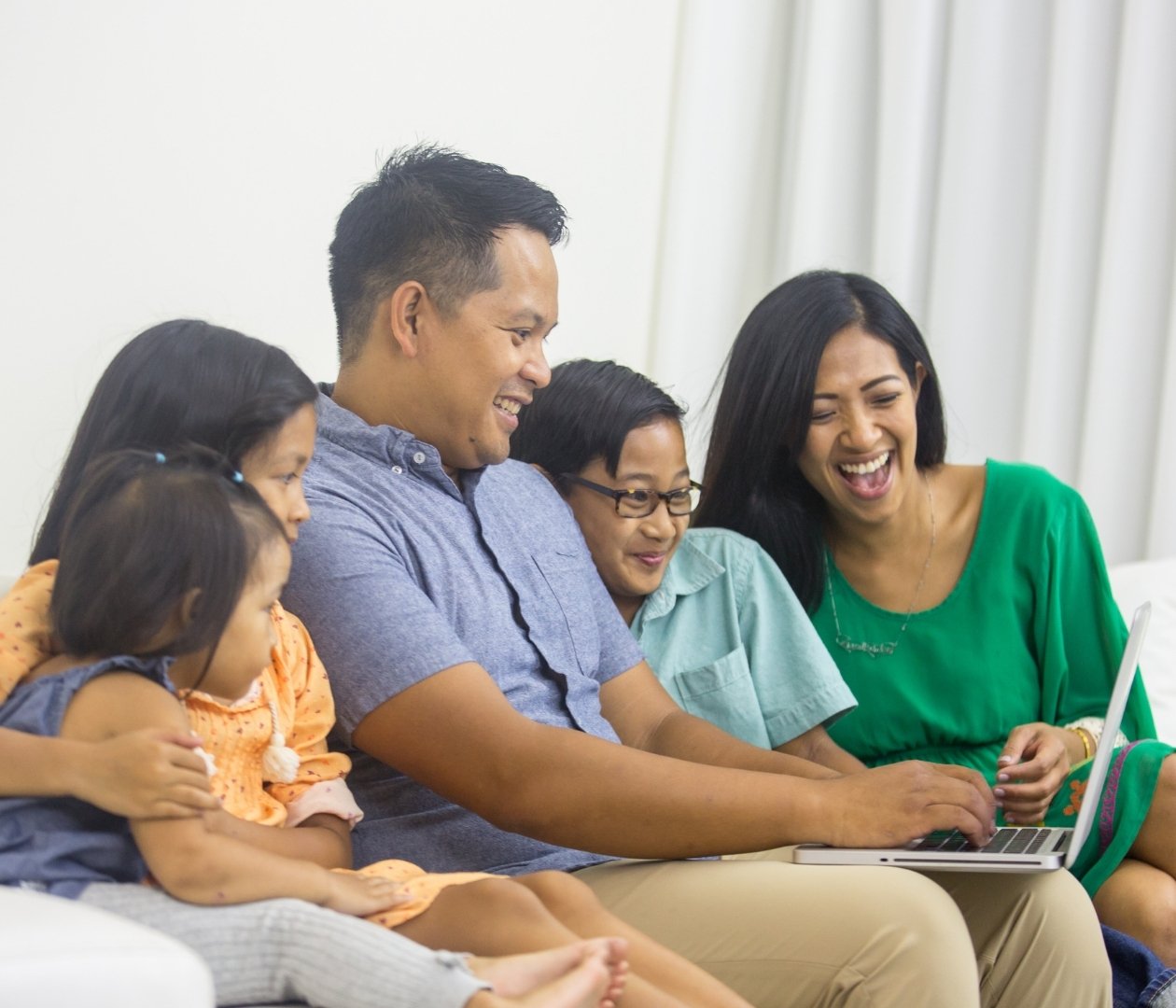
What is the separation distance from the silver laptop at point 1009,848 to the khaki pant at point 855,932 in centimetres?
3

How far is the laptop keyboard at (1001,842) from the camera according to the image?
63.1 inches

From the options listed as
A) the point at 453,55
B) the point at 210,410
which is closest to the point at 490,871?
the point at 210,410

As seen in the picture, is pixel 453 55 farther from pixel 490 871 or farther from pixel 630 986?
pixel 630 986

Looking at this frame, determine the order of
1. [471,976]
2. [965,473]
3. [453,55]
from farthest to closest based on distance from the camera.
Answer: [453,55]
[965,473]
[471,976]

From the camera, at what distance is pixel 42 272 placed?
235 centimetres

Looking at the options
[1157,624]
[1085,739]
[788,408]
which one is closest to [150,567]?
[788,408]

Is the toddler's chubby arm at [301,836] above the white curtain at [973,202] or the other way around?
the other way around

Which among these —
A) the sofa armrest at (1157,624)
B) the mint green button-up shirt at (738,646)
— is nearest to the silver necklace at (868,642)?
the mint green button-up shirt at (738,646)

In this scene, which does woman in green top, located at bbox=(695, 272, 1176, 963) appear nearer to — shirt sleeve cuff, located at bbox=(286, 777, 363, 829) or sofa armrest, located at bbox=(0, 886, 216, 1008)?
shirt sleeve cuff, located at bbox=(286, 777, 363, 829)

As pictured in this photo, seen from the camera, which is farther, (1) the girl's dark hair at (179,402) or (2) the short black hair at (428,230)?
(2) the short black hair at (428,230)

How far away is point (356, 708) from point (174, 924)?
37 centimetres

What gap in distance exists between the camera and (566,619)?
6.01ft

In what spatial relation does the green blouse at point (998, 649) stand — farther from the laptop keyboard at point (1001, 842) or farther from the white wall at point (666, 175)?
the white wall at point (666, 175)

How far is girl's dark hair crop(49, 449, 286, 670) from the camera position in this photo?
130 cm
